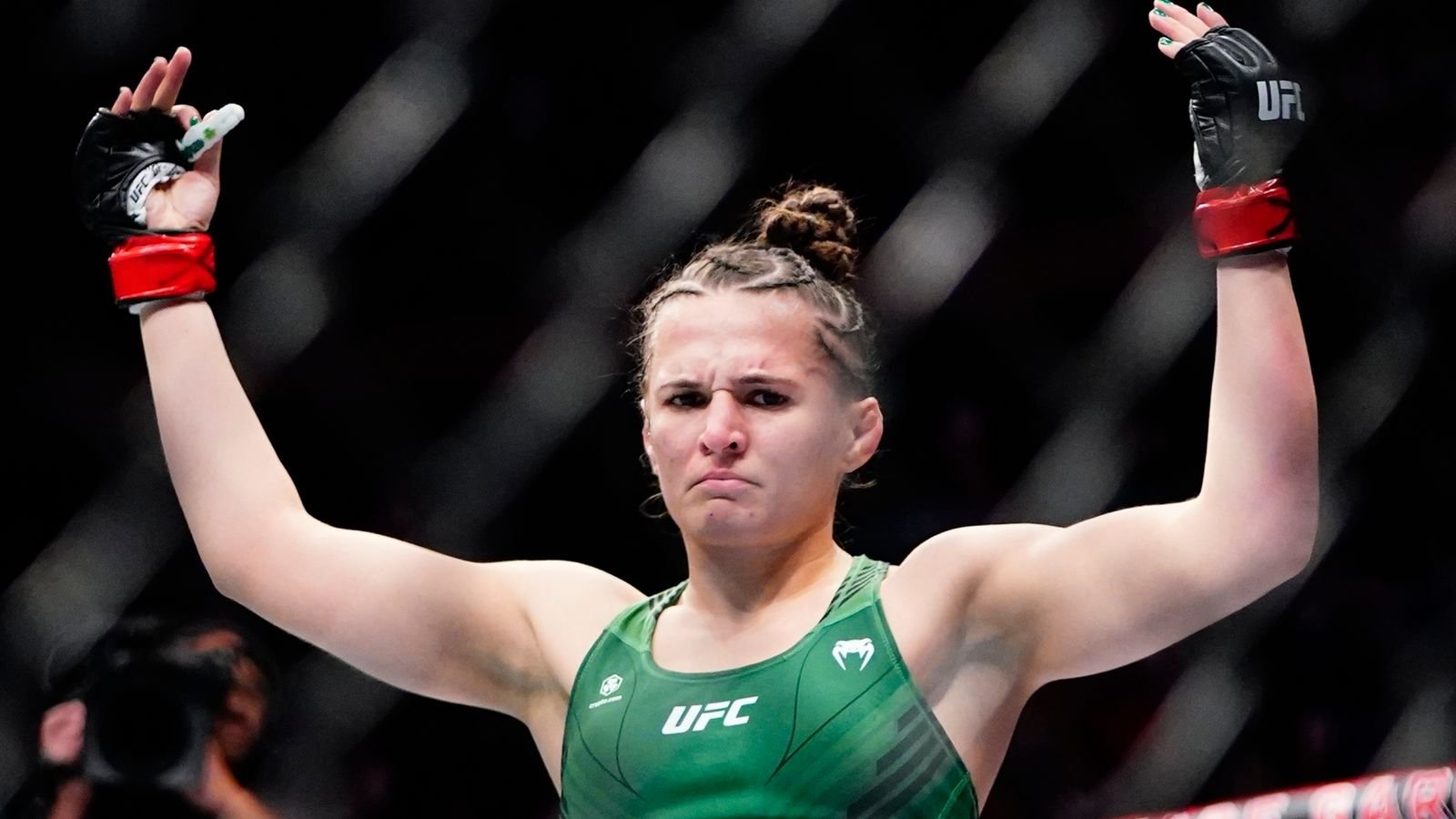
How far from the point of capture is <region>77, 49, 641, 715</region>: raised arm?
204cm

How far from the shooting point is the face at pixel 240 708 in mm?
2793

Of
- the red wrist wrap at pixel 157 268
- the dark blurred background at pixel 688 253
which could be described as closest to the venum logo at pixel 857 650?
A: the red wrist wrap at pixel 157 268

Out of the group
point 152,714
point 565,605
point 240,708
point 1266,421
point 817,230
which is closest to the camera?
point 1266,421

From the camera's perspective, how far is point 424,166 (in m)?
3.82

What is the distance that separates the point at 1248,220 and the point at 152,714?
6.32ft

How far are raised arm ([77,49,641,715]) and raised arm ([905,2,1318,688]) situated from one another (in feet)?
1.91

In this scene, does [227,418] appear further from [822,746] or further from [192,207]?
[822,746]

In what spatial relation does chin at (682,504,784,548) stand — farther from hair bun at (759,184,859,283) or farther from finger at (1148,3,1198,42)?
finger at (1148,3,1198,42)

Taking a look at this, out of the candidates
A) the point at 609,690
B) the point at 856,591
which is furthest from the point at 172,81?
the point at 856,591

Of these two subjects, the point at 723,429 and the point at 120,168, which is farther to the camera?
the point at 120,168

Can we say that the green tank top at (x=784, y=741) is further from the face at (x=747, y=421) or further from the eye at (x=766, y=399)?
the eye at (x=766, y=399)

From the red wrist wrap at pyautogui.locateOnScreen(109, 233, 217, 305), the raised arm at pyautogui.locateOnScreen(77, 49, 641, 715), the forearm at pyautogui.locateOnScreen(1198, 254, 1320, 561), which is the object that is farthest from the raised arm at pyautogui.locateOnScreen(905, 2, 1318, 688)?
the red wrist wrap at pyautogui.locateOnScreen(109, 233, 217, 305)

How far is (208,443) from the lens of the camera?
207 centimetres

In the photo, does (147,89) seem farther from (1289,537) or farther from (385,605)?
(1289,537)
